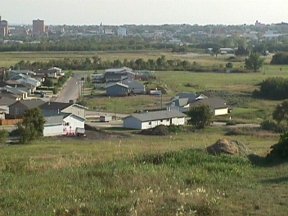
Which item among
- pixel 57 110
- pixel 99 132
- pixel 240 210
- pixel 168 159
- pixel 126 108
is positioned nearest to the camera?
pixel 240 210

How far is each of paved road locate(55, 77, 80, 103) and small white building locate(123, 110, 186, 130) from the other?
1051 cm

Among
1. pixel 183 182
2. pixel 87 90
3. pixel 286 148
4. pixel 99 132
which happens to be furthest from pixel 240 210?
pixel 87 90

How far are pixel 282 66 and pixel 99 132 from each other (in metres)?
47.8

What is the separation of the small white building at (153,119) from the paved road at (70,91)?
34.5 feet

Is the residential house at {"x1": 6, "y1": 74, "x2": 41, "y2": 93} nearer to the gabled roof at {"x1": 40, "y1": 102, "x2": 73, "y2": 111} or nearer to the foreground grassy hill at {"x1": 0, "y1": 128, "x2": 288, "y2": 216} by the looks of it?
the gabled roof at {"x1": 40, "y1": 102, "x2": 73, "y2": 111}

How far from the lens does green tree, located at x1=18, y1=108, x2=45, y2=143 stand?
23.9 metres

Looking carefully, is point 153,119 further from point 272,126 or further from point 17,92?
point 17,92

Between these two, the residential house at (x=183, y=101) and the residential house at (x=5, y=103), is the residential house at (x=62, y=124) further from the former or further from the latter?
the residential house at (x=183, y=101)

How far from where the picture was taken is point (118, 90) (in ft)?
153

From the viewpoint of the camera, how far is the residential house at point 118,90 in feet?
152

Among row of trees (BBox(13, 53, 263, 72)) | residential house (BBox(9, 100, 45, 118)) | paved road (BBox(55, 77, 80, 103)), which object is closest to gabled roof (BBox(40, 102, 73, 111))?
residential house (BBox(9, 100, 45, 118))

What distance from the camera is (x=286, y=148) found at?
31.5 feet

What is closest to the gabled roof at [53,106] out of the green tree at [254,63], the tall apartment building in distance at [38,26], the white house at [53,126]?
the white house at [53,126]

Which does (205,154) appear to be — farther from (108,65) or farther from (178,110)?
(108,65)
